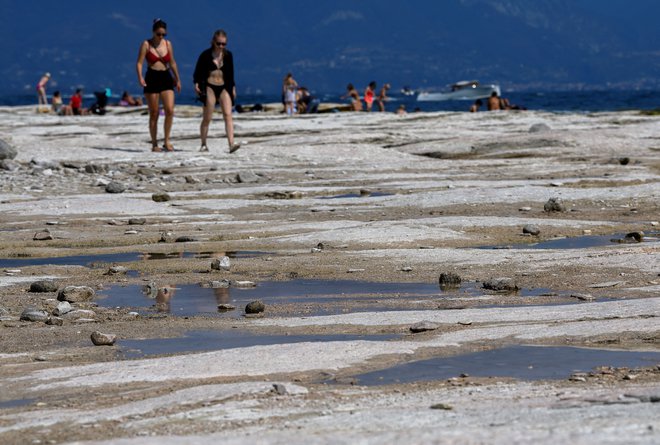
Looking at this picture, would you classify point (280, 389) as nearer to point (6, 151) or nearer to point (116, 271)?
point (116, 271)

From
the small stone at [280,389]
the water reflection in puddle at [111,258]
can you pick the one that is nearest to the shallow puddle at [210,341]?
the small stone at [280,389]

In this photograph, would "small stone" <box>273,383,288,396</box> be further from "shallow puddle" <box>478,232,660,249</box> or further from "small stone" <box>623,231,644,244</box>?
"small stone" <box>623,231,644,244</box>

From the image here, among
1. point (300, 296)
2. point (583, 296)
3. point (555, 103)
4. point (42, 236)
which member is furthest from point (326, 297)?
point (555, 103)

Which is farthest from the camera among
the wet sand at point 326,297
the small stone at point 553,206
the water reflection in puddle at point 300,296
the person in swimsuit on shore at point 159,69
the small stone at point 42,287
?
the person in swimsuit on shore at point 159,69

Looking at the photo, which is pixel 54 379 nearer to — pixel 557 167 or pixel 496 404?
pixel 496 404

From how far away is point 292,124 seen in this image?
3192 cm

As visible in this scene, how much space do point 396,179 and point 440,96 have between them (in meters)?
87.7

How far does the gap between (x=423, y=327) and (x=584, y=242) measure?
4314 millimetres

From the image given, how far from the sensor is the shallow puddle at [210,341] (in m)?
6.47

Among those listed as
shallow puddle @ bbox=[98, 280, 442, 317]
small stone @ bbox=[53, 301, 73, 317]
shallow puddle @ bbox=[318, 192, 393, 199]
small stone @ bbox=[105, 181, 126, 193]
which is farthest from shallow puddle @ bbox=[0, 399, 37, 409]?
small stone @ bbox=[105, 181, 126, 193]

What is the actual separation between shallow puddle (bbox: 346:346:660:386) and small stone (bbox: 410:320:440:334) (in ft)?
1.88

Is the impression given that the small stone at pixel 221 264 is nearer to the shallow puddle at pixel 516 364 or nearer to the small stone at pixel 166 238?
the small stone at pixel 166 238

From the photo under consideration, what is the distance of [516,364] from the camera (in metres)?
5.88

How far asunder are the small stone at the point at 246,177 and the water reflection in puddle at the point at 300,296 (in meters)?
8.13
